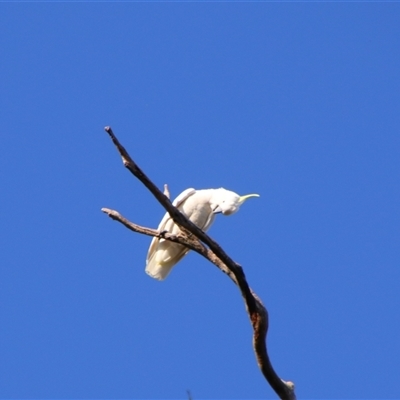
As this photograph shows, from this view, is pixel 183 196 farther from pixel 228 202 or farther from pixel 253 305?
pixel 253 305

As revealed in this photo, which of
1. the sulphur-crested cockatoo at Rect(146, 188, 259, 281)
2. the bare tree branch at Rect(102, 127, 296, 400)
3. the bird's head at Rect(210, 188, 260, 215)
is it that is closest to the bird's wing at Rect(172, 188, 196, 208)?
the sulphur-crested cockatoo at Rect(146, 188, 259, 281)

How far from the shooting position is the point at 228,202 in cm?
582

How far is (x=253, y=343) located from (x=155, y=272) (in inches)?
86.3

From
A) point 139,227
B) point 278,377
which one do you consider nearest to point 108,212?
point 139,227

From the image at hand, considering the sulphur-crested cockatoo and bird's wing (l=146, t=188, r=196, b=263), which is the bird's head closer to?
the sulphur-crested cockatoo

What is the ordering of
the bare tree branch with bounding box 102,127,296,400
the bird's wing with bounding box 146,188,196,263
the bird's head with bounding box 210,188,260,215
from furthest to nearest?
the bird's wing with bounding box 146,188,196,263, the bird's head with bounding box 210,188,260,215, the bare tree branch with bounding box 102,127,296,400

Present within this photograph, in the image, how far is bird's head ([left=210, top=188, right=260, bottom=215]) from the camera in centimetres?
580

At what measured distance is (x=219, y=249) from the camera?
432 cm

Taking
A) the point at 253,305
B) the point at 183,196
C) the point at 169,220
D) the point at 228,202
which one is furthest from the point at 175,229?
the point at 253,305

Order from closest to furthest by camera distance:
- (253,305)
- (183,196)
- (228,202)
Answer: (253,305), (228,202), (183,196)

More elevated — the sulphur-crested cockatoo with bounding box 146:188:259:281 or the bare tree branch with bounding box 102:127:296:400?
the sulphur-crested cockatoo with bounding box 146:188:259:281

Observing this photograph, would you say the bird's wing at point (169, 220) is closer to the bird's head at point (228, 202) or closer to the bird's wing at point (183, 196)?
the bird's wing at point (183, 196)

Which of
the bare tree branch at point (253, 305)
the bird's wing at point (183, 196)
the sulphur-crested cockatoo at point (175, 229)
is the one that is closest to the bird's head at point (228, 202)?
the sulphur-crested cockatoo at point (175, 229)

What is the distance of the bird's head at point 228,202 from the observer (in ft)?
19.0
